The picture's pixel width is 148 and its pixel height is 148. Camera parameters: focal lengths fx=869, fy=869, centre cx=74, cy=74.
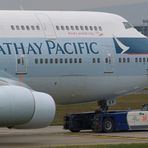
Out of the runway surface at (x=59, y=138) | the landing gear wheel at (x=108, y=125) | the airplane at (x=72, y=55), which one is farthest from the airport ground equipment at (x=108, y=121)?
the airplane at (x=72, y=55)

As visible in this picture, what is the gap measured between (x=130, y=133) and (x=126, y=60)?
130 inches

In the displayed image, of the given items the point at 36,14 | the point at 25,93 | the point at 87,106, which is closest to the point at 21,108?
the point at 25,93

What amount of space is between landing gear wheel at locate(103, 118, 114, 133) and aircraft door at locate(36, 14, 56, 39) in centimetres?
465

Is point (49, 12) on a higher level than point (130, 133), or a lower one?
higher

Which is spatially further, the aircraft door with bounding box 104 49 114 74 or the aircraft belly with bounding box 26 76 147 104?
the aircraft door with bounding box 104 49 114 74

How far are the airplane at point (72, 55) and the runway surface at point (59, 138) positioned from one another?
1.80 meters

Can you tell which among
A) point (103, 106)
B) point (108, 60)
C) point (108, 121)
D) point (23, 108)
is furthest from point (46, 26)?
point (23, 108)

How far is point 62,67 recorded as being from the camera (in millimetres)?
36969

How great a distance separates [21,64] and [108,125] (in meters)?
5.55

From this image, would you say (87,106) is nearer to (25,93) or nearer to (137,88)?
(137,88)

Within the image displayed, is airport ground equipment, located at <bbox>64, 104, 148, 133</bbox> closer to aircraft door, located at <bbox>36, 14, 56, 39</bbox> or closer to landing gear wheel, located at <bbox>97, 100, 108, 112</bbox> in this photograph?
landing gear wheel, located at <bbox>97, 100, 108, 112</bbox>

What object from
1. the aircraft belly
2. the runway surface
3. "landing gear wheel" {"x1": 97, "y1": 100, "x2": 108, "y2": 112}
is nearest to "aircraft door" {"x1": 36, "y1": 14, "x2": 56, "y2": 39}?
the aircraft belly

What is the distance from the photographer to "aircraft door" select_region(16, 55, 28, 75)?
35094 mm

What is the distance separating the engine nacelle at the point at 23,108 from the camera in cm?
2958
